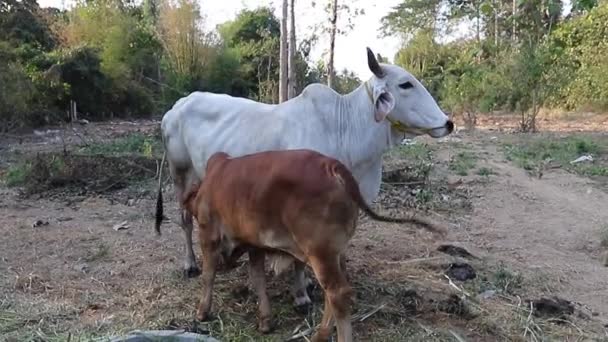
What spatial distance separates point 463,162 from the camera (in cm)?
982

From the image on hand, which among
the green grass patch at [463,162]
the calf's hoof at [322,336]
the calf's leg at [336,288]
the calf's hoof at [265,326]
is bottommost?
the calf's hoof at [265,326]

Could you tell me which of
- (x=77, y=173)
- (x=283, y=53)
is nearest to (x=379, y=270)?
(x=77, y=173)

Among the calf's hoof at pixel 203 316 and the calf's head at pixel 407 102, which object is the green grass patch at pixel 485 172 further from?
the calf's hoof at pixel 203 316

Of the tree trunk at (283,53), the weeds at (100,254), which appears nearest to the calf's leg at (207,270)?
the weeds at (100,254)

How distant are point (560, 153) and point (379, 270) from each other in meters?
7.40

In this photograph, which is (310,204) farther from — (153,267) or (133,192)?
(133,192)

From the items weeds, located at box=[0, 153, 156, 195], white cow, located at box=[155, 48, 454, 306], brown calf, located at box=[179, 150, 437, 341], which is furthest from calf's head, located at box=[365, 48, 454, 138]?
weeds, located at box=[0, 153, 156, 195]

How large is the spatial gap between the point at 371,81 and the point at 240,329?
1.62 m

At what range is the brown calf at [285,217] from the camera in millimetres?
3053

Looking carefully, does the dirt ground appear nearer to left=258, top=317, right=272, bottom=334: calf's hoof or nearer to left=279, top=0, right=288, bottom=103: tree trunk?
left=258, top=317, right=272, bottom=334: calf's hoof

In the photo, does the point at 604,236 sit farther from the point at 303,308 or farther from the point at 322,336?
the point at 322,336

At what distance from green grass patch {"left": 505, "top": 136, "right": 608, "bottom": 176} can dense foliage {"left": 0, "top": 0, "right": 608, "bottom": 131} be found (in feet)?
11.3

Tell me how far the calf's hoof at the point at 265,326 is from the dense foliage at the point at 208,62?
1066cm

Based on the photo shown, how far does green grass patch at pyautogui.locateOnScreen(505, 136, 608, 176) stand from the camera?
31.8ft
